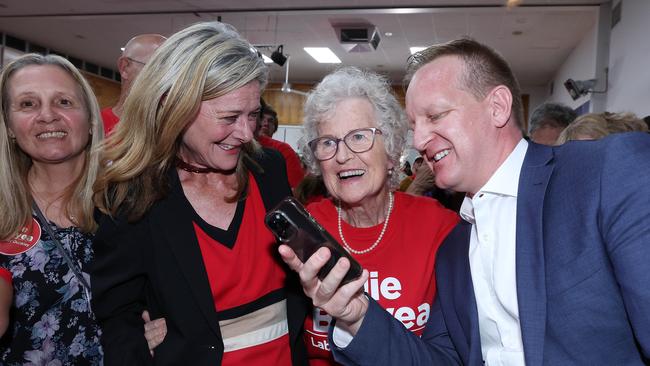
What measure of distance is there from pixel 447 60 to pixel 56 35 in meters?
12.4

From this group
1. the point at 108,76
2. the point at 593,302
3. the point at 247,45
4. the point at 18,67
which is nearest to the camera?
the point at 593,302

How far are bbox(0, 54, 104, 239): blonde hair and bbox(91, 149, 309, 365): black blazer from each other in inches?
13.3

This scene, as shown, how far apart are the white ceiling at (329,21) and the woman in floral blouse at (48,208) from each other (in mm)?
6871

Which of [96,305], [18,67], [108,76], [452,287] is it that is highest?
[108,76]

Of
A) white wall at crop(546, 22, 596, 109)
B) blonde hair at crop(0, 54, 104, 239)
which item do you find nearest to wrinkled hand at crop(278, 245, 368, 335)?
blonde hair at crop(0, 54, 104, 239)

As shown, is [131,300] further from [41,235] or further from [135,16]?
[135,16]

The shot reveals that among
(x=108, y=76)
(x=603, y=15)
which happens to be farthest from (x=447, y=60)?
(x=108, y=76)

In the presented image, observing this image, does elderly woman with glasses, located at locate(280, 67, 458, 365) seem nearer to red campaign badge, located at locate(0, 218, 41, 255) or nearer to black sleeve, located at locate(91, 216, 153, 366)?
black sleeve, located at locate(91, 216, 153, 366)

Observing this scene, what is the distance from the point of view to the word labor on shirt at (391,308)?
183 cm

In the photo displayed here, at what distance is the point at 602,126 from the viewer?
3.09 metres

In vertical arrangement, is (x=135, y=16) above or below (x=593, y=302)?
above

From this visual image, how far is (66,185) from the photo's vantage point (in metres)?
1.97

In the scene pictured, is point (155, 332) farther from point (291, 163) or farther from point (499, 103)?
point (291, 163)

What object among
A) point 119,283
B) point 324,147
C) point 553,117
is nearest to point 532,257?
point 324,147
